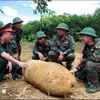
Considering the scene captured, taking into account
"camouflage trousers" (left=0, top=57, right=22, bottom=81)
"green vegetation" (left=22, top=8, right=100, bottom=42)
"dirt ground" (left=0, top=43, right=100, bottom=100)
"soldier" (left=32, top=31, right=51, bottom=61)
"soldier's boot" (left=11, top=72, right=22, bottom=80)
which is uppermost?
"green vegetation" (left=22, top=8, right=100, bottom=42)

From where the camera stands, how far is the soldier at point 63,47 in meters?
6.23

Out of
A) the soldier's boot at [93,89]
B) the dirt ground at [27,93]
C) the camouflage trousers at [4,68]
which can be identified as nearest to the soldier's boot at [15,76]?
the camouflage trousers at [4,68]

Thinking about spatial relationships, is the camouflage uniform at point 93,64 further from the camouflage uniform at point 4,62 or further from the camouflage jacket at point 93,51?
the camouflage uniform at point 4,62

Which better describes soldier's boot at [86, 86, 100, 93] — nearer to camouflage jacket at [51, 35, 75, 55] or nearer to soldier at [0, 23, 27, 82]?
soldier at [0, 23, 27, 82]

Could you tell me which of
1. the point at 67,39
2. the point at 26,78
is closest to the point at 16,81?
the point at 26,78

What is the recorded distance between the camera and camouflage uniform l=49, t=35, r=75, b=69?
6.26 meters

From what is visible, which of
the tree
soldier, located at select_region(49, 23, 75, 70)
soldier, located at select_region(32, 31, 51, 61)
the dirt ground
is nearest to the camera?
the dirt ground

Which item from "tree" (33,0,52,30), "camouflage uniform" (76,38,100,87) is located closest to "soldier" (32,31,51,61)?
"camouflage uniform" (76,38,100,87)

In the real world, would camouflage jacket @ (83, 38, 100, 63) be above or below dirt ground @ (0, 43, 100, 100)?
above

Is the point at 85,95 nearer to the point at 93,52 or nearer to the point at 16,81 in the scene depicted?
the point at 93,52

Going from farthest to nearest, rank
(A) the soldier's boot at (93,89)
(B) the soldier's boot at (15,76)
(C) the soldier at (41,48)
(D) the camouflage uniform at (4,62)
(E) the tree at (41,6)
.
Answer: (E) the tree at (41,6) → (C) the soldier at (41,48) → (B) the soldier's boot at (15,76) → (D) the camouflage uniform at (4,62) → (A) the soldier's boot at (93,89)

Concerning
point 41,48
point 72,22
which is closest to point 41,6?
point 72,22

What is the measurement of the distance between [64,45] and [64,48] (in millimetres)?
84

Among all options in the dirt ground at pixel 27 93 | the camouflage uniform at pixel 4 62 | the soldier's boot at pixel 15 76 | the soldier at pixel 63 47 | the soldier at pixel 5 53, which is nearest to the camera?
the dirt ground at pixel 27 93
